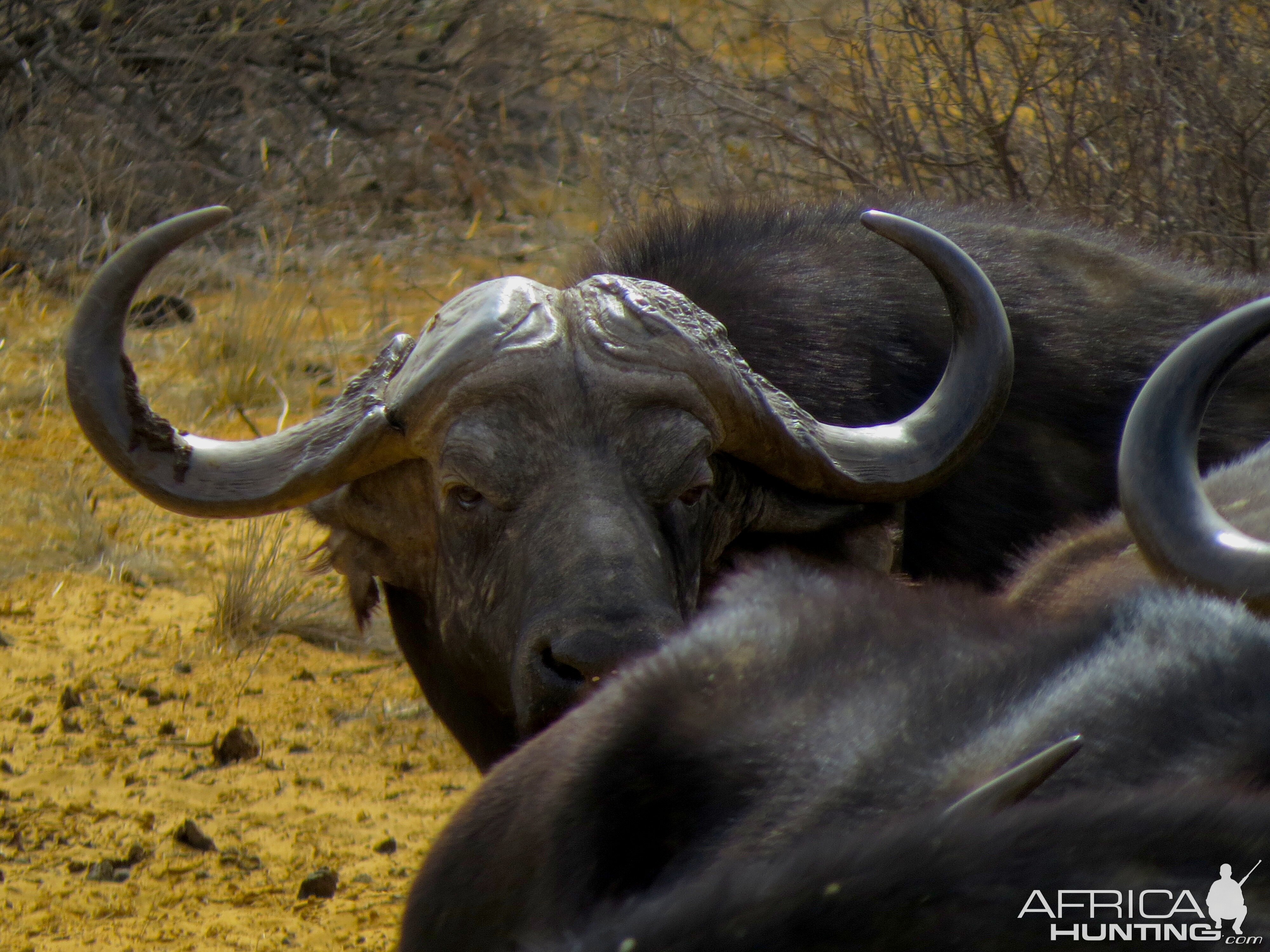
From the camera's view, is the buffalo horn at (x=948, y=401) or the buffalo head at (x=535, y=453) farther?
the buffalo horn at (x=948, y=401)

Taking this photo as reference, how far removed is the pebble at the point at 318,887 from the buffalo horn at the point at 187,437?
0.88m

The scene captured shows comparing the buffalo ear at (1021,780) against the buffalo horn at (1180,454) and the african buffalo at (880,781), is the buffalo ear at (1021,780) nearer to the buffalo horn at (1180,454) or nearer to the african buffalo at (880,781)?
the african buffalo at (880,781)

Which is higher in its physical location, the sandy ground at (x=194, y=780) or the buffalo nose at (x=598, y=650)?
the buffalo nose at (x=598, y=650)

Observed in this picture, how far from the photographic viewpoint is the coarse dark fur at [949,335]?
12.4 feet

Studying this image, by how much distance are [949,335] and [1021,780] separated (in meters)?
2.42

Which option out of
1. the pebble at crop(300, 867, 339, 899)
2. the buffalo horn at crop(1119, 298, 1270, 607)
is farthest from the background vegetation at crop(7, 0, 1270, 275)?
the pebble at crop(300, 867, 339, 899)

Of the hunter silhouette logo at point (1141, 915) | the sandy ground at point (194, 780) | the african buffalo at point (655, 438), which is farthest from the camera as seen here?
the sandy ground at point (194, 780)

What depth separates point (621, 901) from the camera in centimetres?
177

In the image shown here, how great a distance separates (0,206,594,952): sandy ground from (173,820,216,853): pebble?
0.03 metres

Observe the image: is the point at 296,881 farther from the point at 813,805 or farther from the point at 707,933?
the point at 707,933

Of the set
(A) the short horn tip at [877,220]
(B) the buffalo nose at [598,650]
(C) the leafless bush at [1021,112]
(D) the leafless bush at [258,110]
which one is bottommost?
(B) the buffalo nose at [598,650]

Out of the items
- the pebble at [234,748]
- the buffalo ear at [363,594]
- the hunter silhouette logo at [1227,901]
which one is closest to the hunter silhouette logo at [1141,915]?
the hunter silhouette logo at [1227,901]

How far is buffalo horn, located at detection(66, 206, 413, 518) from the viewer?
10.9 feet

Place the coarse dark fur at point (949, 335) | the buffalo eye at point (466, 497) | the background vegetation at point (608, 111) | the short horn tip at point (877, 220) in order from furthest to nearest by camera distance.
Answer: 1. the background vegetation at point (608, 111)
2. the coarse dark fur at point (949, 335)
3. the short horn tip at point (877, 220)
4. the buffalo eye at point (466, 497)
